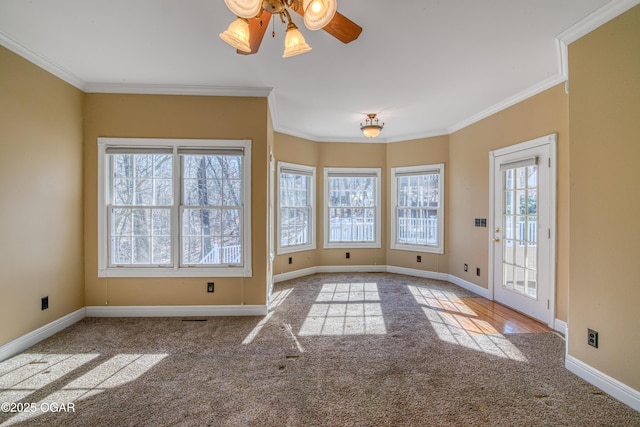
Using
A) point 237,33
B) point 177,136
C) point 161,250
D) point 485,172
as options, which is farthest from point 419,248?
point 237,33

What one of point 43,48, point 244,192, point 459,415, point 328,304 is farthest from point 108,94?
point 459,415

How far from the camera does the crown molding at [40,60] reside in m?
2.52

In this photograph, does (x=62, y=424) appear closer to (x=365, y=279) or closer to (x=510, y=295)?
(x=365, y=279)

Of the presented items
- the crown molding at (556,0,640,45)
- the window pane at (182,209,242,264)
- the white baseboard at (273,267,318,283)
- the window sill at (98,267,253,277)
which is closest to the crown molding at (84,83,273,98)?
the window pane at (182,209,242,264)

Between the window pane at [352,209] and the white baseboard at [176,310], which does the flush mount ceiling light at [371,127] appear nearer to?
the window pane at [352,209]

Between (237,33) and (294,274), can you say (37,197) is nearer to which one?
(237,33)

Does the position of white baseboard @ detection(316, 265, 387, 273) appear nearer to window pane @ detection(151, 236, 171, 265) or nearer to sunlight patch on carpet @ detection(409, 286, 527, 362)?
sunlight patch on carpet @ detection(409, 286, 527, 362)

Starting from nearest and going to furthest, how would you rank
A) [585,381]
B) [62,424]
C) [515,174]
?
[62,424]
[585,381]
[515,174]

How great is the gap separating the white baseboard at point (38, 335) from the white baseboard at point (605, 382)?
473 centimetres

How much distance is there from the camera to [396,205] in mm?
5875

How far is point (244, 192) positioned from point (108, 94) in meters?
1.94

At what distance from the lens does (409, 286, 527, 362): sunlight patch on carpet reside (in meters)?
2.77

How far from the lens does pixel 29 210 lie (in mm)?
2785

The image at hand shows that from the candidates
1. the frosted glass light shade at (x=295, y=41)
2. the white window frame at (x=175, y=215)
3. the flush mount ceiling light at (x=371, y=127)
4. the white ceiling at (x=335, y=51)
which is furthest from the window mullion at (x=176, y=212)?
the flush mount ceiling light at (x=371, y=127)
